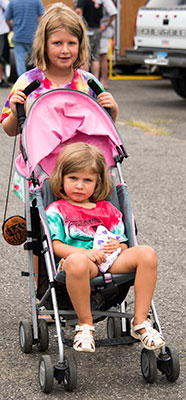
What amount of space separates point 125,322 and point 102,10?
1057 cm

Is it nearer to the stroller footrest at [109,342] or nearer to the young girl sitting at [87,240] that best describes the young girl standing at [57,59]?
the young girl sitting at [87,240]

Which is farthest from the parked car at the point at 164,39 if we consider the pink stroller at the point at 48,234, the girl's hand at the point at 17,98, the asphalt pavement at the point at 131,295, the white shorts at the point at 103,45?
the girl's hand at the point at 17,98

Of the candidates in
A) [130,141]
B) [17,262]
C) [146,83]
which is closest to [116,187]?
[17,262]

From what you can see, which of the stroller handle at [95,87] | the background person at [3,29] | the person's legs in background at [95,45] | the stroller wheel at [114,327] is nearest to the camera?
the stroller wheel at [114,327]

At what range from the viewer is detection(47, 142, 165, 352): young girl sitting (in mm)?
3385

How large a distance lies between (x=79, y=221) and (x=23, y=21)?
918 centimetres

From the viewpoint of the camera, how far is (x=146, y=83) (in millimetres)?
16531

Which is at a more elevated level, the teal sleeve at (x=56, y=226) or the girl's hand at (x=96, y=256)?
the teal sleeve at (x=56, y=226)

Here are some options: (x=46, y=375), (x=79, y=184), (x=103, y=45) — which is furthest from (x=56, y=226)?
(x=103, y=45)

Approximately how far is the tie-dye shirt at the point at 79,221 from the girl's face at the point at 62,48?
2.63 feet

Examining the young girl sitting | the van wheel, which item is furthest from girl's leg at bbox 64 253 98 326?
the van wheel

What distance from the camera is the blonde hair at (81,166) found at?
12.2 feet

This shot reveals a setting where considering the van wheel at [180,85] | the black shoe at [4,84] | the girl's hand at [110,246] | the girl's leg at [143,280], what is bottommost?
the black shoe at [4,84]

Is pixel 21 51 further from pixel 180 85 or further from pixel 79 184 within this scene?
pixel 79 184
